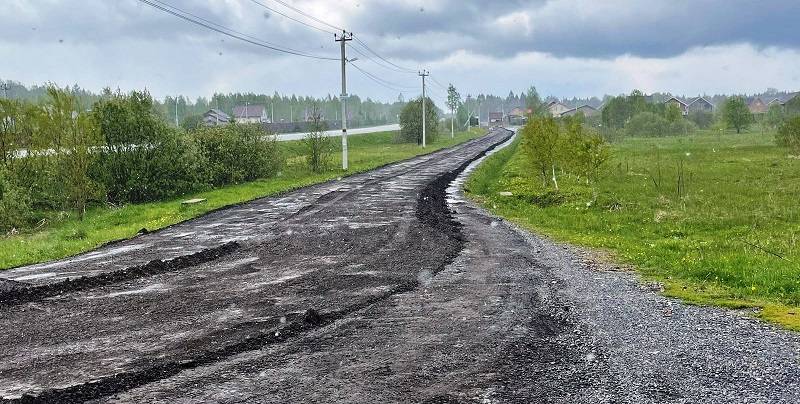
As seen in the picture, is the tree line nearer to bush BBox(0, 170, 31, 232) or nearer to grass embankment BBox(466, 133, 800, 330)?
bush BBox(0, 170, 31, 232)

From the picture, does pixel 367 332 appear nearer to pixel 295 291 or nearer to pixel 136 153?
pixel 295 291

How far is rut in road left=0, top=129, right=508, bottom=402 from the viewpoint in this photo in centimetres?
657

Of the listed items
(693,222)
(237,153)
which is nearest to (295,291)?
(693,222)

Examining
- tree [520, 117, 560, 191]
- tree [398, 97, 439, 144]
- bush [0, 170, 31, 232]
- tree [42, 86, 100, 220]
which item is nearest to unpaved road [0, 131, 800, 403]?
bush [0, 170, 31, 232]

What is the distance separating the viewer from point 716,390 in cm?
595

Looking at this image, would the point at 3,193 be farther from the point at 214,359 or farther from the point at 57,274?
the point at 214,359

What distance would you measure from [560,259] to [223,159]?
23185 mm

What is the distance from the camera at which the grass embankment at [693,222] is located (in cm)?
1020

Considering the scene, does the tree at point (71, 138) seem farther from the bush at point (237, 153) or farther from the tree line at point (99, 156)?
the bush at point (237, 153)

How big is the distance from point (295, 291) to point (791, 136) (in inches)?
1769

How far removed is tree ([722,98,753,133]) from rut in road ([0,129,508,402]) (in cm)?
7856

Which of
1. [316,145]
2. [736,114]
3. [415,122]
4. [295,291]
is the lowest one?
[295,291]

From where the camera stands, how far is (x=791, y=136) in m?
43.8

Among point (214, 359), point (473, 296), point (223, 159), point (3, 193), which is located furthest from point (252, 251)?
point (223, 159)
